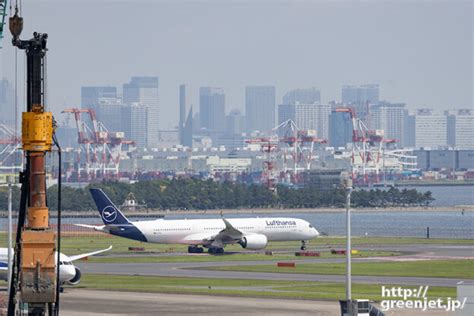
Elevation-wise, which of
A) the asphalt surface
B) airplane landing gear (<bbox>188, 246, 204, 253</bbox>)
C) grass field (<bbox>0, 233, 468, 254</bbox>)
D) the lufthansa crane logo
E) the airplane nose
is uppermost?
the lufthansa crane logo

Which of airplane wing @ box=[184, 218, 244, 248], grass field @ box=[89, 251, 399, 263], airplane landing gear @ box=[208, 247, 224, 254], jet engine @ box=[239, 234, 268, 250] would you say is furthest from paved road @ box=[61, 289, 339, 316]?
airplane wing @ box=[184, 218, 244, 248]

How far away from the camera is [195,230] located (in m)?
138

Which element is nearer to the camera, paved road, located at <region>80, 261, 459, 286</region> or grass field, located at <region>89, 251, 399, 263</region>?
paved road, located at <region>80, 261, 459, 286</region>

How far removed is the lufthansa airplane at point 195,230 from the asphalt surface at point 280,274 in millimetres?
10763

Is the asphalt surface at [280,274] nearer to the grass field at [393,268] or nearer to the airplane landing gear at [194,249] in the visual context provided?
the grass field at [393,268]

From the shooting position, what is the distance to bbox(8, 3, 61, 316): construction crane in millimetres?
43875

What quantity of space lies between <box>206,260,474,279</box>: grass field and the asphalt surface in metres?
2.77

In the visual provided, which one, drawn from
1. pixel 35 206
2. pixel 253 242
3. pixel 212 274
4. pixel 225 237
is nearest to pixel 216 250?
pixel 225 237

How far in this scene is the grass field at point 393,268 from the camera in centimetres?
10106

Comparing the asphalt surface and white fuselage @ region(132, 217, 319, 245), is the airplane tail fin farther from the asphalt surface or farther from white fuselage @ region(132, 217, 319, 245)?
the asphalt surface

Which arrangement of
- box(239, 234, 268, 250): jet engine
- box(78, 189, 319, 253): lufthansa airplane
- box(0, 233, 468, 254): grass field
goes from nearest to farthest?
box(239, 234, 268, 250): jet engine → box(78, 189, 319, 253): lufthansa airplane → box(0, 233, 468, 254): grass field

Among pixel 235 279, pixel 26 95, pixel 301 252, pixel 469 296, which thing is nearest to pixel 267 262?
pixel 301 252

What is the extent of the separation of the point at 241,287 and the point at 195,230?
154 feet

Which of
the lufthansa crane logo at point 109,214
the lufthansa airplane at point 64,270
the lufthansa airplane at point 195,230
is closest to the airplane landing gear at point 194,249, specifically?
the lufthansa airplane at point 195,230
